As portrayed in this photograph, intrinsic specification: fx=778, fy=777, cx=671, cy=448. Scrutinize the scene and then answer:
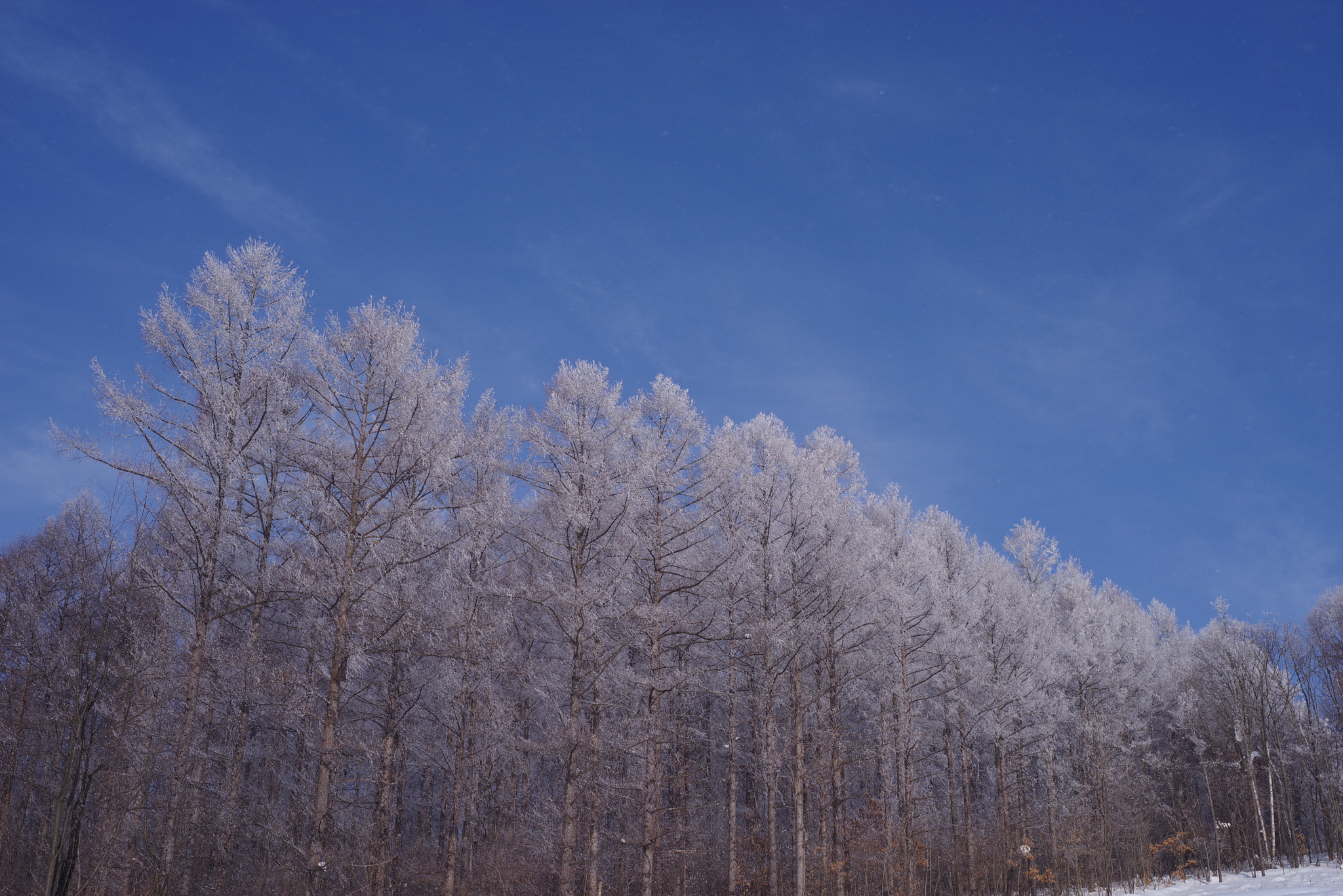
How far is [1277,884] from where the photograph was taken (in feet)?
54.6

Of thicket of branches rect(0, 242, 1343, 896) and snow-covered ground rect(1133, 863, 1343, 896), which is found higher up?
thicket of branches rect(0, 242, 1343, 896)

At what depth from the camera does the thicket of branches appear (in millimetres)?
13234

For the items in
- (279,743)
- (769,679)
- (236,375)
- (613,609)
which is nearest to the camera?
(236,375)

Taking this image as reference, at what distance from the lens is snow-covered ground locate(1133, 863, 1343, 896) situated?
45.5 ft

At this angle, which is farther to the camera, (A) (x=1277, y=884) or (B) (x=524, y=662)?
(B) (x=524, y=662)

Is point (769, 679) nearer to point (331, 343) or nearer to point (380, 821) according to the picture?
point (380, 821)

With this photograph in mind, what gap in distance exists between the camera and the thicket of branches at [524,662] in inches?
521

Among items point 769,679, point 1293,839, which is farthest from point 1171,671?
point 769,679

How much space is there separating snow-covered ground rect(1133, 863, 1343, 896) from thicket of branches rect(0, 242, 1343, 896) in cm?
116

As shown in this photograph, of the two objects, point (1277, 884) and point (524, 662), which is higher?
point (524, 662)

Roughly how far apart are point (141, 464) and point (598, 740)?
30.8 feet

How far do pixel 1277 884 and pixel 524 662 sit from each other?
17.5 meters

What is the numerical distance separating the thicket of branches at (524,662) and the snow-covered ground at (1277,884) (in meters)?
1.16

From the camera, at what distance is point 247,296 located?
48.3 feet
